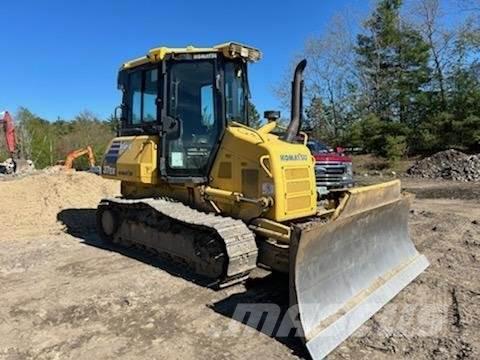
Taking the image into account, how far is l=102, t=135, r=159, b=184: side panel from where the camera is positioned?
6.49 metres

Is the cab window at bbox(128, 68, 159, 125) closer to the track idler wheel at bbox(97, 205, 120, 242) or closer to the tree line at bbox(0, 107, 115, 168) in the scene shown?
the track idler wheel at bbox(97, 205, 120, 242)

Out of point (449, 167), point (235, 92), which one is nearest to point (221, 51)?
point (235, 92)

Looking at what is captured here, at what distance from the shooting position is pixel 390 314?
4.57 m

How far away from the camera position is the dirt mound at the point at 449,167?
63.6 feet

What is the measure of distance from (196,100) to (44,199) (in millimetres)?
6130

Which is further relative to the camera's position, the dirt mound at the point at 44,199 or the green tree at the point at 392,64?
the green tree at the point at 392,64

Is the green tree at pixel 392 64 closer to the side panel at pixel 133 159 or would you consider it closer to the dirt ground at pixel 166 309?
the dirt ground at pixel 166 309

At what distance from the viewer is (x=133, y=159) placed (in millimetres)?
6730

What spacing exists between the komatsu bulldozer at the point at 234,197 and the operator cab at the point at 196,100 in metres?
0.01

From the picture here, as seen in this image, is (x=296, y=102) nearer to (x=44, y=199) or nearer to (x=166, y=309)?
(x=166, y=309)

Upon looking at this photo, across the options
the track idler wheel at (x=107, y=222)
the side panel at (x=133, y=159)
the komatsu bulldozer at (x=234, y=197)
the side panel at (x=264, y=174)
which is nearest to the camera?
the komatsu bulldozer at (x=234, y=197)

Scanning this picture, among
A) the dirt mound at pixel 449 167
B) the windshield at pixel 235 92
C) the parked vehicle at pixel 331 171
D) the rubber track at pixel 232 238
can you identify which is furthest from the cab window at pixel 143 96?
the dirt mound at pixel 449 167

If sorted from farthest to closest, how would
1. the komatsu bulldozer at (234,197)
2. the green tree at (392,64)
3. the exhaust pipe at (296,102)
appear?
the green tree at (392,64)
the exhaust pipe at (296,102)
the komatsu bulldozer at (234,197)

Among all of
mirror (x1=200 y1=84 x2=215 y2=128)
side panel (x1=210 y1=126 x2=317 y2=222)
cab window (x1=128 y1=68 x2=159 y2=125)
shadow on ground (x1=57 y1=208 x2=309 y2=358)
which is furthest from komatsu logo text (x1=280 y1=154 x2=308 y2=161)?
cab window (x1=128 y1=68 x2=159 y2=125)
